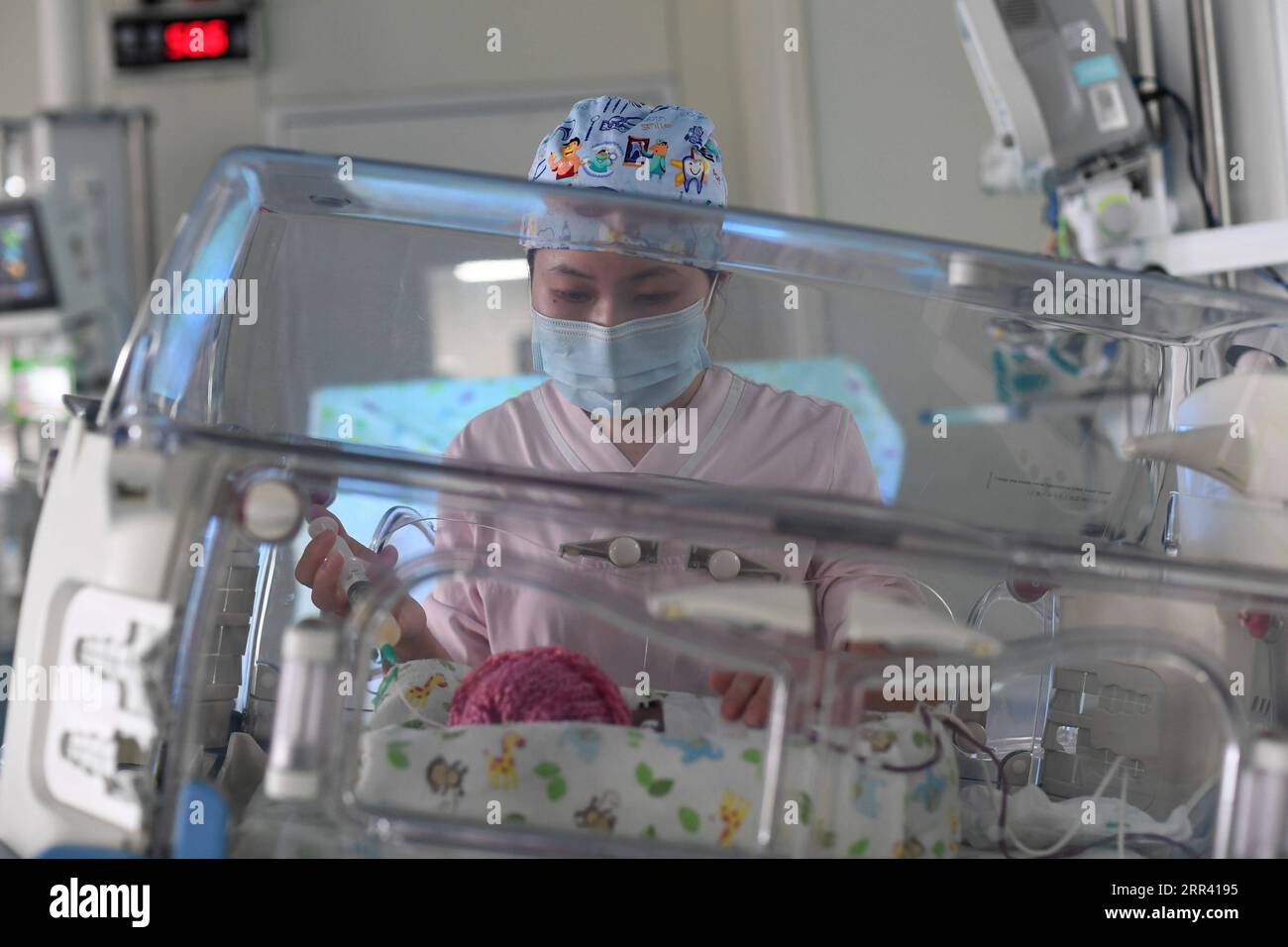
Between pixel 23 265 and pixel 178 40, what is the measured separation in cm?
92

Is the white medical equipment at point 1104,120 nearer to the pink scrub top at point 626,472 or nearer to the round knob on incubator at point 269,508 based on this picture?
the pink scrub top at point 626,472

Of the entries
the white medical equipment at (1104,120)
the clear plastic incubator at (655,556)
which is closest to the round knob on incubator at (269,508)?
the clear plastic incubator at (655,556)

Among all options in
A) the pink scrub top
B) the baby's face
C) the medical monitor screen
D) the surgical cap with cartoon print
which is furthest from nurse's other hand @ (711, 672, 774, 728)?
the medical monitor screen

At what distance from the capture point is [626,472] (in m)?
1.20

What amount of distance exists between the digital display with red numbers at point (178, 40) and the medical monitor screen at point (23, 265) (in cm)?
65

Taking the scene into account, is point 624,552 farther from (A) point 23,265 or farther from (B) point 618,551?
(A) point 23,265

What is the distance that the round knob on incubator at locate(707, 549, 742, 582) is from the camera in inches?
38.3

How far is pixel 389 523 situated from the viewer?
1144 millimetres

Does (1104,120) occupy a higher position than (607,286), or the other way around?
(1104,120)

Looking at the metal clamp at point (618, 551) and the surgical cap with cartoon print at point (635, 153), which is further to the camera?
the surgical cap with cartoon print at point (635, 153)

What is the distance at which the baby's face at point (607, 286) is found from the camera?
111 cm

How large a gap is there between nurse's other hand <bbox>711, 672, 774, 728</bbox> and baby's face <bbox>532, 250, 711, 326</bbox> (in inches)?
14.8

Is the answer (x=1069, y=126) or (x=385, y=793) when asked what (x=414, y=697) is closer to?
(x=385, y=793)

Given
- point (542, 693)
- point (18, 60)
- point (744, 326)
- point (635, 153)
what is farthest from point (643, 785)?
point (18, 60)
